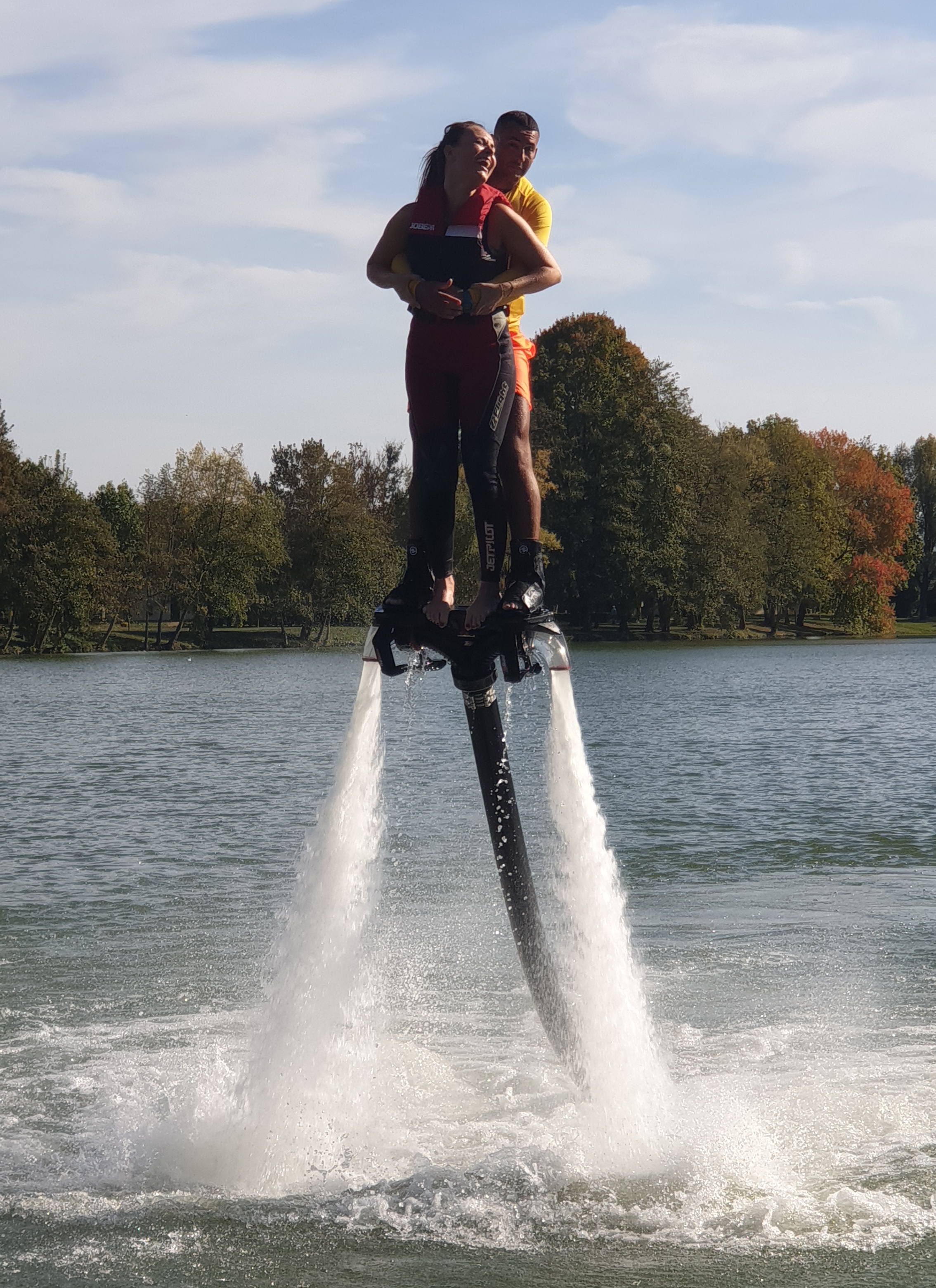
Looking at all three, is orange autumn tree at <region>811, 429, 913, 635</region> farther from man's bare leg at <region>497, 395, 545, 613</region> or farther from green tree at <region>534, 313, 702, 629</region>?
man's bare leg at <region>497, 395, 545, 613</region>

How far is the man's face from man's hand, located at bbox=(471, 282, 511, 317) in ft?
1.98

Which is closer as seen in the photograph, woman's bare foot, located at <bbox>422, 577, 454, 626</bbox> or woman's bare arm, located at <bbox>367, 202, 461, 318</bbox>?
woman's bare arm, located at <bbox>367, 202, 461, 318</bbox>

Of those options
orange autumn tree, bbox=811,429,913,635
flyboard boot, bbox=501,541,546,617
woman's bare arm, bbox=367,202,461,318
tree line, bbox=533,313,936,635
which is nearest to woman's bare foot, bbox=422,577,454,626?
flyboard boot, bbox=501,541,546,617

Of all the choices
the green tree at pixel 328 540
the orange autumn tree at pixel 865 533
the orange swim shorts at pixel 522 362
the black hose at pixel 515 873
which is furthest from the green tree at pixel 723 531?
the orange swim shorts at pixel 522 362

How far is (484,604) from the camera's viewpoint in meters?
6.37

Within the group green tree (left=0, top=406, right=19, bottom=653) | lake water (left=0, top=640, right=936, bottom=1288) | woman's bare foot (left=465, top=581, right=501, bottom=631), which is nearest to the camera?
woman's bare foot (left=465, top=581, right=501, bottom=631)

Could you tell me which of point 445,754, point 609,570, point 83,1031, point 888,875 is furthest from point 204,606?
point 83,1031

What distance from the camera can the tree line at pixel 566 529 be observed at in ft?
228

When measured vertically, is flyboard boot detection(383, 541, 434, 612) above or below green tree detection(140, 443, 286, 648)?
below

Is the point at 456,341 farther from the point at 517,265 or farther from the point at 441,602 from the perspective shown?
the point at 441,602

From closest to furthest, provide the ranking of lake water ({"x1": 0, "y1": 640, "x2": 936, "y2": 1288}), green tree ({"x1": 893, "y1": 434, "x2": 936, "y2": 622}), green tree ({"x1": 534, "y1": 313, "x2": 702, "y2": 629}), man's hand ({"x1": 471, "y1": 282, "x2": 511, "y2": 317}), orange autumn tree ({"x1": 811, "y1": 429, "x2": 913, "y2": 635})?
man's hand ({"x1": 471, "y1": 282, "x2": 511, "y2": 317}), lake water ({"x1": 0, "y1": 640, "x2": 936, "y2": 1288}), green tree ({"x1": 534, "y1": 313, "x2": 702, "y2": 629}), orange autumn tree ({"x1": 811, "y1": 429, "x2": 913, "y2": 635}), green tree ({"x1": 893, "y1": 434, "x2": 936, "y2": 622})

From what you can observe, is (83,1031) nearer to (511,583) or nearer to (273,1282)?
(273,1282)

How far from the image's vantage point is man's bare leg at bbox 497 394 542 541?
639 centimetres

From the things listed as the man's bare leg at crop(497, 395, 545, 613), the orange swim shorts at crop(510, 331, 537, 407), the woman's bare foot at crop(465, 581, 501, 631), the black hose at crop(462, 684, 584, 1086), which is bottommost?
the black hose at crop(462, 684, 584, 1086)
